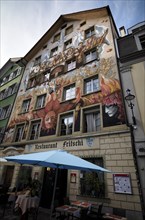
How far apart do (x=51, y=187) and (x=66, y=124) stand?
443 cm

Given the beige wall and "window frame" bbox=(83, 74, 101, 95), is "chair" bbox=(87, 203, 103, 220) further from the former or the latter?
"window frame" bbox=(83, 74, 101, 95)

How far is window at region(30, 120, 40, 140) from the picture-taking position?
11.7 meters

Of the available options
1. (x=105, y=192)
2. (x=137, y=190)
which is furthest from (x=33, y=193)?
(x=137, y=190)

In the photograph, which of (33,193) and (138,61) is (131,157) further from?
(138,61)

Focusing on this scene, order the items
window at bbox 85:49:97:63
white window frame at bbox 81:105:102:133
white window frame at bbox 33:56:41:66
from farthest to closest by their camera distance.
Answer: white window frame at bbox 33:56:41:66, window at bbox 85:49:97:63, white window frame at bbox 81:105:102:133

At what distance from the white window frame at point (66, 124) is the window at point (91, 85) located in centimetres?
242

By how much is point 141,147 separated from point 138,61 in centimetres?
594

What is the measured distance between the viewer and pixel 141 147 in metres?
6.54

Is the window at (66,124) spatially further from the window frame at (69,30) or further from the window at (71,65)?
the window frame at (69,30)

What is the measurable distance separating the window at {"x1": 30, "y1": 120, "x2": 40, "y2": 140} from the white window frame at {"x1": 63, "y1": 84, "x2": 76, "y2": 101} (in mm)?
3578

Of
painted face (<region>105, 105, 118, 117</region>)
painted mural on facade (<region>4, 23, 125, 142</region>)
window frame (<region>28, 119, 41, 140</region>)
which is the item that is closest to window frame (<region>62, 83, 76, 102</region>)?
painted mural on facade (<region>4, 23, 125, 142</region>)

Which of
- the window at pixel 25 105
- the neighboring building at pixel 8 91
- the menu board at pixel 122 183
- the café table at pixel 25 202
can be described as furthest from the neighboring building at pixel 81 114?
the café table at pixel 25 202

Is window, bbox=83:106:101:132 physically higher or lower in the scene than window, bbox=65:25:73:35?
lower

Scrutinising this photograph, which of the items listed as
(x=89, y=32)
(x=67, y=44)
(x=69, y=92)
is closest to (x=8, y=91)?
(x=67, y=44)
